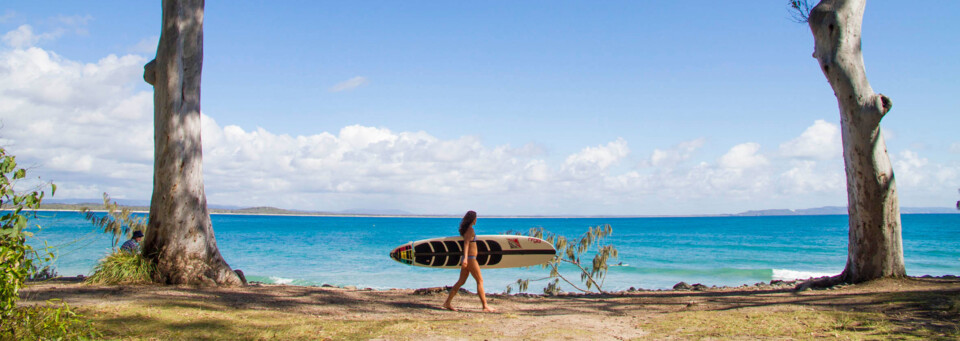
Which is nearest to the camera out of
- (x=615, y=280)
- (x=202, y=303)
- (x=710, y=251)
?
(x=202, y=303)

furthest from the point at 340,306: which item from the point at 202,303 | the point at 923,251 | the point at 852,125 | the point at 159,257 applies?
the point at 923,251

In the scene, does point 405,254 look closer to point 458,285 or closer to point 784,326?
point 458,285

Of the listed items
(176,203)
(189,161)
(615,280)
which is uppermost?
(189,161)

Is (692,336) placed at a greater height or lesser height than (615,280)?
greater

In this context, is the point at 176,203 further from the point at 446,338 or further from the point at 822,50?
the point at 822,50

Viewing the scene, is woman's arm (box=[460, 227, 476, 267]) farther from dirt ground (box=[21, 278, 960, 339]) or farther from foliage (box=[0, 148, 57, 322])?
foliage (box=[0, 148, 57, 322])

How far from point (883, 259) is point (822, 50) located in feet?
11.3

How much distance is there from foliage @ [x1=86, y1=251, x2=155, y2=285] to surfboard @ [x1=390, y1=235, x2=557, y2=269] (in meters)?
4.15

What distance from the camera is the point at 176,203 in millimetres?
8336

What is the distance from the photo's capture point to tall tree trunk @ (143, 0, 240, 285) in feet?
27.2

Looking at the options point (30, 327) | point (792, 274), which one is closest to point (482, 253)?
point (30, 327)

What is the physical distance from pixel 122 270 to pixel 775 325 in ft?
27.8

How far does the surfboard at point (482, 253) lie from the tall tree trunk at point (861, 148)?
522 centimetres

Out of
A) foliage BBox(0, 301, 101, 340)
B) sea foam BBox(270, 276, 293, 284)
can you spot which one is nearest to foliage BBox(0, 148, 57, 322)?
foliage BBox(0, 301, 101, 340)
